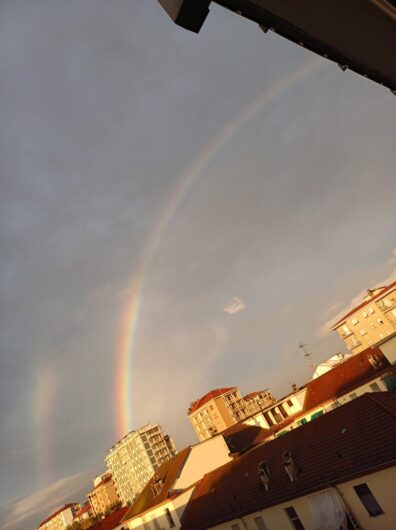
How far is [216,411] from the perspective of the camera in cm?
10981

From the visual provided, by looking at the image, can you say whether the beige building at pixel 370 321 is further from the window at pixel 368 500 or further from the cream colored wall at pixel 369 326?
the window at pixel 368 500

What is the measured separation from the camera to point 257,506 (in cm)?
2594

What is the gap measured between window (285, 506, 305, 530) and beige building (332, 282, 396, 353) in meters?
59.3

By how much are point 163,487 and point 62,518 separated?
180067 mm

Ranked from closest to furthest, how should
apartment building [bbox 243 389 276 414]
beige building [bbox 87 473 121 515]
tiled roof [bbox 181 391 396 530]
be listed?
1. tiled roof [bbox 181 391 396 530]
2. apartment building [bbox 243 389 276 414]
3. beige building [bbox 87 473 121 515]

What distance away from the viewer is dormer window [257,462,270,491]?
88.0ft

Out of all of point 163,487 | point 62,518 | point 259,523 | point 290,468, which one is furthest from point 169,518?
point 62,518

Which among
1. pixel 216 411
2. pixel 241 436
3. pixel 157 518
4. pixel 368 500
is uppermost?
pixel 216 411

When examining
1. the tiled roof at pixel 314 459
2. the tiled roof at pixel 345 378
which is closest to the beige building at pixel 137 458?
the tiled roof at pixel 345 378

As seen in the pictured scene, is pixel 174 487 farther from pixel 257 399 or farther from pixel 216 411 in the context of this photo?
pixel 257 399

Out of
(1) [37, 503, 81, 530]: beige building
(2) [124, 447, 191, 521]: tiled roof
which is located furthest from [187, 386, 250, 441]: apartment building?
(1) [37, 503, 81, 530]: beige building

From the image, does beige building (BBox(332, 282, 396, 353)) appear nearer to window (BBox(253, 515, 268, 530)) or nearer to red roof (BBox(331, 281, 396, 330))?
red roof (BBox(331, 281, 396, 330))

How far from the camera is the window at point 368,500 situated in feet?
64.6

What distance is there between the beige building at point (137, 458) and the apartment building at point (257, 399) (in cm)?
5068
